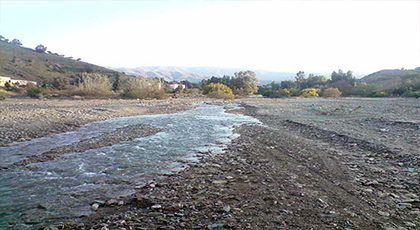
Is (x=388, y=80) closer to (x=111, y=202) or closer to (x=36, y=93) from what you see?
(x=36, y=93)

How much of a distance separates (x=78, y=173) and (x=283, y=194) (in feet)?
13.6

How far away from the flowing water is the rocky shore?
1.55 feet

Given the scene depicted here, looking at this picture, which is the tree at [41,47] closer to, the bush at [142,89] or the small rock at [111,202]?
the bush at [142,89]

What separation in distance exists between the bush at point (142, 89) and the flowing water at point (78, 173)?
2398 centimetres

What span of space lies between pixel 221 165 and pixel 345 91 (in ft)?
182

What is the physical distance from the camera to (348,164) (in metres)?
6.08

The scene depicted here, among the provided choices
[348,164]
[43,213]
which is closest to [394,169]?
[348,164]

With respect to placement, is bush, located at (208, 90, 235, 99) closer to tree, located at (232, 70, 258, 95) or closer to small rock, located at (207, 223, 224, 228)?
tree, located at (232, 70, 258, 95)

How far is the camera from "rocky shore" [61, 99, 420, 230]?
3.40 metres

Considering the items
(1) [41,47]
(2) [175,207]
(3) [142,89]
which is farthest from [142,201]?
(1) [41,47]

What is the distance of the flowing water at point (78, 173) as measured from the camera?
12.6 ft

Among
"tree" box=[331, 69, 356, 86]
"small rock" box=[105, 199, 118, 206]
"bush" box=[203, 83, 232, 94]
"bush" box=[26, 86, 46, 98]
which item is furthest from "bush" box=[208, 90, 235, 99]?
"small rock" box=[105, 199, 118, 206]

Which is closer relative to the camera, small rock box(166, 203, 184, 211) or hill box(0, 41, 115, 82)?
small rock box(166, 203, 184, 211)

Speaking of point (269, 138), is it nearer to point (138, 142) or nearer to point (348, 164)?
point (348, 164)
